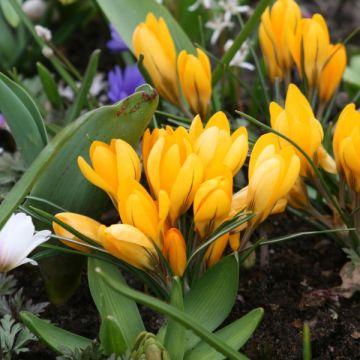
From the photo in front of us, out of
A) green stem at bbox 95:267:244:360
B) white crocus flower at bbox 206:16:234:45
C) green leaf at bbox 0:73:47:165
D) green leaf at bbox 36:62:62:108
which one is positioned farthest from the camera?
white crocus flower at bbox 206:16:234:45

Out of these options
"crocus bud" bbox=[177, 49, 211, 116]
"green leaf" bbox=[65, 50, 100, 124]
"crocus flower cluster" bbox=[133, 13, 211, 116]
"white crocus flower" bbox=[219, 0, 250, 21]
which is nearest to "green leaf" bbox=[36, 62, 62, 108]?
"green leaf" bbox=[65, 50, 100, 124]

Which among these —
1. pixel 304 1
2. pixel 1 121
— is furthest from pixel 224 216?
pixel 304 1

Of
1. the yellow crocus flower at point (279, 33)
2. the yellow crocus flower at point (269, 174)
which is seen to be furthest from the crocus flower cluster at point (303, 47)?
the yellow crocus flower at point (269, 174)

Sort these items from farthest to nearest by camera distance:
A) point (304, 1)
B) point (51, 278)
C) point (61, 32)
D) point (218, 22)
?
point (304, 1) < point (61, 32) < point (218, 22) < point (51, 278)

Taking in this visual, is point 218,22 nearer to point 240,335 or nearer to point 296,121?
point 296,121

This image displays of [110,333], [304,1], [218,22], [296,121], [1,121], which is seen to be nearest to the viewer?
[110,333]

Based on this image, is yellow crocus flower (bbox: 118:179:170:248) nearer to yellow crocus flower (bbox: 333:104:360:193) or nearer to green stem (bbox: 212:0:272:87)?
yellow crocus flower (bbox: 333:104:360:193)

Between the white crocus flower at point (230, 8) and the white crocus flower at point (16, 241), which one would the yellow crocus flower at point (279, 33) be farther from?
the white crocus flower at point (16, 241)

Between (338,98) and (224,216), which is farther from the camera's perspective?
(338,98)
